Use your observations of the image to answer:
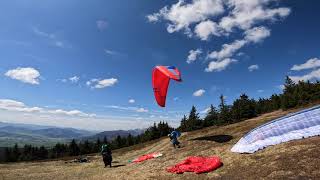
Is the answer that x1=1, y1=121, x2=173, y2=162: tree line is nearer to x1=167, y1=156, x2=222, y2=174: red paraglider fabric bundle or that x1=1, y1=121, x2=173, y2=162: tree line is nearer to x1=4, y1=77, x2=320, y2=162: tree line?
x1=4, y1=77, x2=320, y2=162: tree line

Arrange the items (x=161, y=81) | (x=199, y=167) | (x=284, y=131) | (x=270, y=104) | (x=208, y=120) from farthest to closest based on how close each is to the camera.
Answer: (x=208, y=120) → (x=270, y=104) → (x=161, y=81) → (x=284, y=131) → (x=199, y=167)

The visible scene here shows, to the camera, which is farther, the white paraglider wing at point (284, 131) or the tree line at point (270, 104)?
the tree line at point (270, 104)

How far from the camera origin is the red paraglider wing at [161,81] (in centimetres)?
3347

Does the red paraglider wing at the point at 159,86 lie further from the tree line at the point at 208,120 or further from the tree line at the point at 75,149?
the tree line at the point at 75,149

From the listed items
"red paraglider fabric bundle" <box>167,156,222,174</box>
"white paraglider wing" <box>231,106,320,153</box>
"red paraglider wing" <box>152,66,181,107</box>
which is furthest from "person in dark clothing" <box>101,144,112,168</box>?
"white paraglider wing" <box>231,106,320,153</box>

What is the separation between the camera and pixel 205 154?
94.6ft

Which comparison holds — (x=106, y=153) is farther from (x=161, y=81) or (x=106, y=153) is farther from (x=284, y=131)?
(x=284, y=131)

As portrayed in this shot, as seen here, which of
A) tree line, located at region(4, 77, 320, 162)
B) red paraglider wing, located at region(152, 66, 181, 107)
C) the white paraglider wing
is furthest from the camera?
tree line, located at region(4, 77, 320, 162)

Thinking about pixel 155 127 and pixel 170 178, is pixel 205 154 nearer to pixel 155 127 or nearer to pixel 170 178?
pixel 170 178

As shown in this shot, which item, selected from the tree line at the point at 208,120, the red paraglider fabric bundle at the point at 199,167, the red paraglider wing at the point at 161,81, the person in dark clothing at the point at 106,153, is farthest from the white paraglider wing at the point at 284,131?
the tree line at the point at 208,120

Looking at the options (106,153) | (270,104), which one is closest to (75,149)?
(270,104)

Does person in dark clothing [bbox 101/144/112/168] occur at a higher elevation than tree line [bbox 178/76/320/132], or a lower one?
lower

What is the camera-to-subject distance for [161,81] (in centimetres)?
3509

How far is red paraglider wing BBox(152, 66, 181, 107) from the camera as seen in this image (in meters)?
33.5
